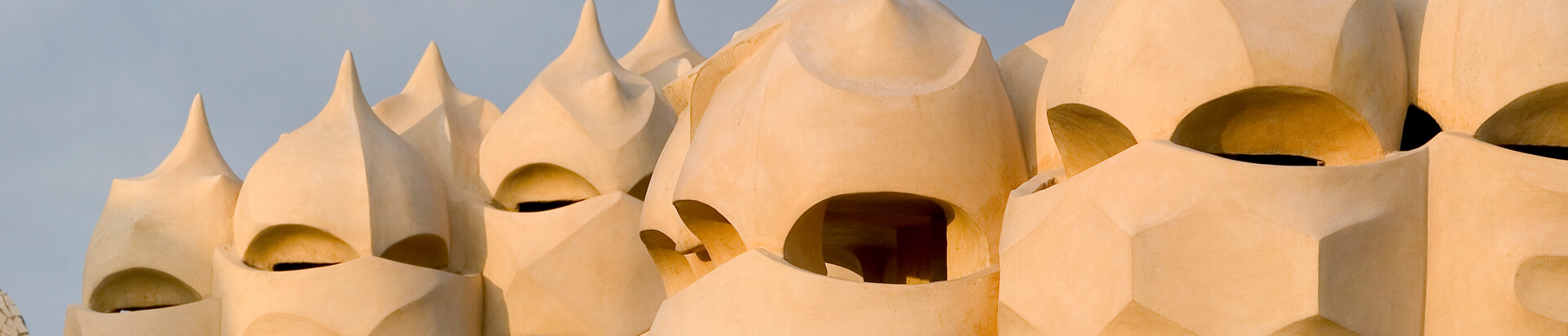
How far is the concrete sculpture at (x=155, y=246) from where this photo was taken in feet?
58.3

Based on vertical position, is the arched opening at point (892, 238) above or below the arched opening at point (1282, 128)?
below

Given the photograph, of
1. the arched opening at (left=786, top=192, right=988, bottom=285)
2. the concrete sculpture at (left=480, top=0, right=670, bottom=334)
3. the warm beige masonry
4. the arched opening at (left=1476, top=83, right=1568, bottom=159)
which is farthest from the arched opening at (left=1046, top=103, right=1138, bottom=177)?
the concrete sculpture at (left=480, top=0, right=670, bottom=334)

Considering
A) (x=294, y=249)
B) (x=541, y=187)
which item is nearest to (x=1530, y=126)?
(x=541, y=187)

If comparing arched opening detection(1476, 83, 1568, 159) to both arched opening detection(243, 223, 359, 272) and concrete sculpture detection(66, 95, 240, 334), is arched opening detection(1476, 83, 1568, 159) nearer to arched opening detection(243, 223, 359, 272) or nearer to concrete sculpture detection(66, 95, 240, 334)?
arched opening detection(243, 223, 359, 272)

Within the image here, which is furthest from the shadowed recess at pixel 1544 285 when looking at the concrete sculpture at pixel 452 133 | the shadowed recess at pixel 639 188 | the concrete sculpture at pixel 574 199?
the concrete sculpture at pixel 452 133

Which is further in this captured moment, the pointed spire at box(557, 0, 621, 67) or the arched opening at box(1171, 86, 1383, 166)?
the pointed spire at box(557, 0, 621, 67)

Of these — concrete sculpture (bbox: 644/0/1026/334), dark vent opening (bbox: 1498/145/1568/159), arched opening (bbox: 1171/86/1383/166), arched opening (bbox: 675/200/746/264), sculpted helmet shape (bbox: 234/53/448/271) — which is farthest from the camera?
sculpted helmet shape (bbox: 234/53/448/271)

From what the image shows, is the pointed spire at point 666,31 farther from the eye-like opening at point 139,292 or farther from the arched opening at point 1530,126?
the arched opening at point 1530,126

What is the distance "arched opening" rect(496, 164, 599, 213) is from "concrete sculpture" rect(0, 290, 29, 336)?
5553 millimetres

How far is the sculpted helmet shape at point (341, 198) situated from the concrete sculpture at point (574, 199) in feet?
2.87

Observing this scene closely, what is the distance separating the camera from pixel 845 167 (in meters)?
12.1

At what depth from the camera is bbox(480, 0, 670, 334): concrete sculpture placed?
17531 mm

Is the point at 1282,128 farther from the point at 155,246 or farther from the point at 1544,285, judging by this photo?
the point at 155,246

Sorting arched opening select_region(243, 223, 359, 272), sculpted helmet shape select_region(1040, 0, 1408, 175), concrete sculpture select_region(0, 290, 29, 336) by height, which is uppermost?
sculpted helmet shape select_region(1040, 0, 1408, 175)
